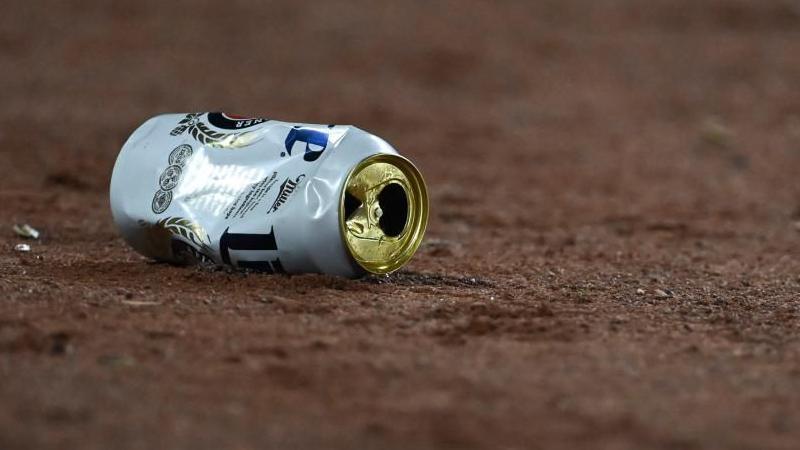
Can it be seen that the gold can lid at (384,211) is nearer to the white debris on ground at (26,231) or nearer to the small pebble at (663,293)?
the small pebble at (663,293)

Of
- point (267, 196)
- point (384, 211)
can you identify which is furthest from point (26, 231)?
point (384, 211)

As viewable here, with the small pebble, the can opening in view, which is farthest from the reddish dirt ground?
the can opening

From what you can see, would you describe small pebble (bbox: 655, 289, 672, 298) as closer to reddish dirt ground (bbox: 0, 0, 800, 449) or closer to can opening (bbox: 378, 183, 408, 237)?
reddish dirt ground (bbox: 0, 0, 800, 449)

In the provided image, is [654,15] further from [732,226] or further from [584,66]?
[732,226]

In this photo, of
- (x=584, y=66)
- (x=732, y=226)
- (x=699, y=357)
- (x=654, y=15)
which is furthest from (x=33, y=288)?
(x=654, y=15)

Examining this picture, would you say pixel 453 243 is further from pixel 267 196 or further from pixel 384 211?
pixel 267 196
